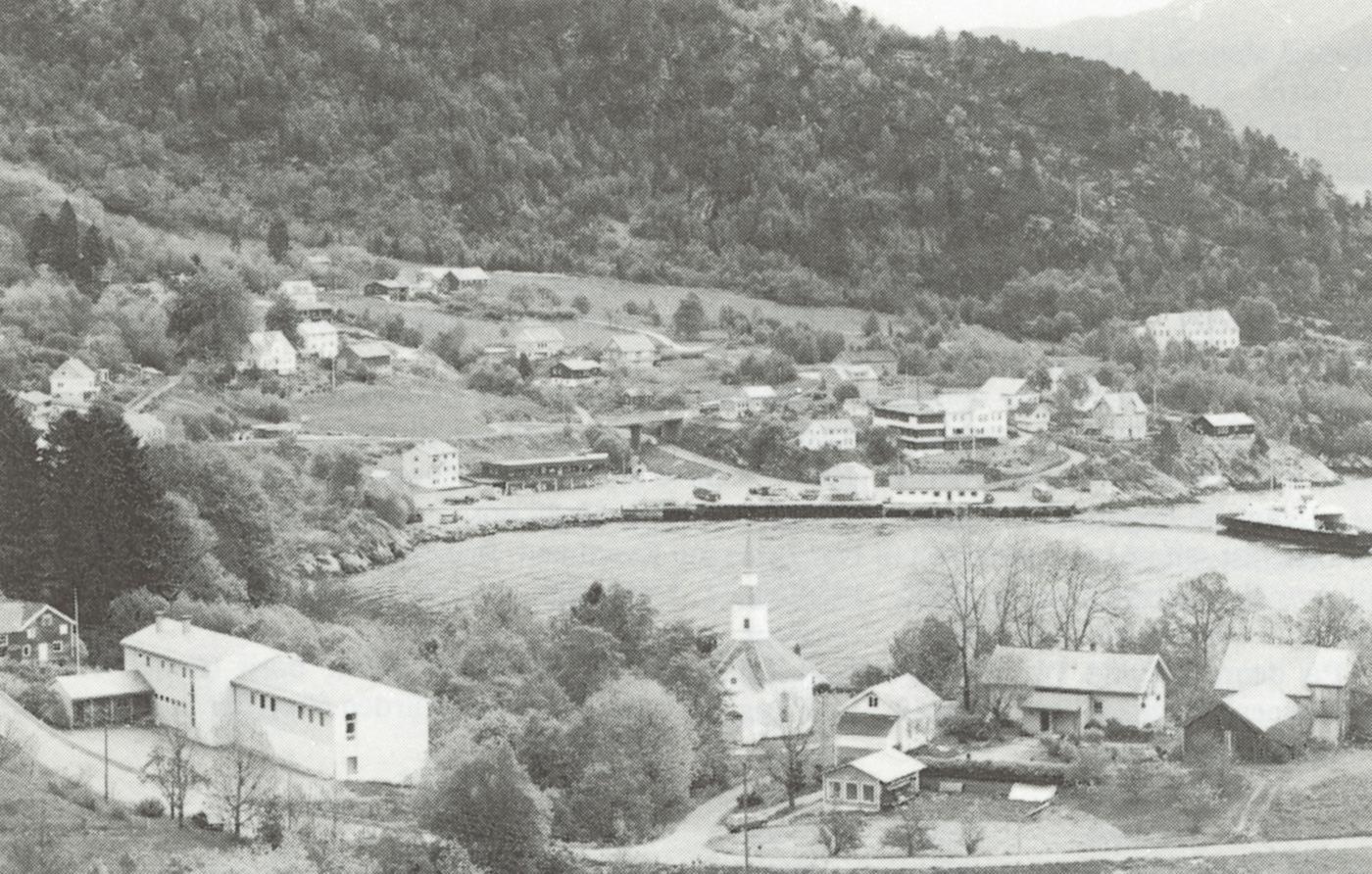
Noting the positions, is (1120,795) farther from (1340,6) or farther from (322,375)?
(1340,6)

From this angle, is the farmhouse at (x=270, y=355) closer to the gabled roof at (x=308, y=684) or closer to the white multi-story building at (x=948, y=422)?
the white multi-story building at (x=948, y=422)

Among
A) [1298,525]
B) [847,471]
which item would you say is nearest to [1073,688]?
[1298,525]

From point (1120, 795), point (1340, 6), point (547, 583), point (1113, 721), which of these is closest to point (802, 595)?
point (547, 583)

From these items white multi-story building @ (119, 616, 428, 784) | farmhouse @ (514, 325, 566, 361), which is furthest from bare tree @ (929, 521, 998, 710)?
farmhouse @ (514, 325, 566, 361)

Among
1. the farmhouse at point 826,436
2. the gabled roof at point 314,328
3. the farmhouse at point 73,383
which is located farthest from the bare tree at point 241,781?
the gabled roof at point 314,328

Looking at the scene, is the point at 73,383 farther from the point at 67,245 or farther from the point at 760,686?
the point at 760,686

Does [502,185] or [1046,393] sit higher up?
[502,185]

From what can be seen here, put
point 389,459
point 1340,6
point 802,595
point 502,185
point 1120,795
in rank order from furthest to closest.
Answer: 1. point 1340,6
2. point 502,185
3. point 389,459
4. point 802,595
5. point 1120,795
